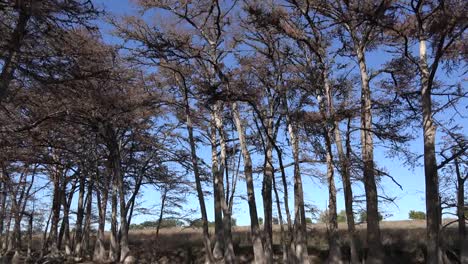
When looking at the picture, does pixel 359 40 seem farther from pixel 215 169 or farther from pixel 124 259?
pixel 124 259

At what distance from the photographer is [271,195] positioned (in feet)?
91.0

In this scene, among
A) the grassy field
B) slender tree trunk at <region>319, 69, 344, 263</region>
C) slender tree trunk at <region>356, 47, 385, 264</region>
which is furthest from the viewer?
the grassy field

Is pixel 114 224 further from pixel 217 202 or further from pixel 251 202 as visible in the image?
pixel 251 202

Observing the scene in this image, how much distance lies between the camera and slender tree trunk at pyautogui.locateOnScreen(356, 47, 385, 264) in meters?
19.0

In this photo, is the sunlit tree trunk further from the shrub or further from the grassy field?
the shrub

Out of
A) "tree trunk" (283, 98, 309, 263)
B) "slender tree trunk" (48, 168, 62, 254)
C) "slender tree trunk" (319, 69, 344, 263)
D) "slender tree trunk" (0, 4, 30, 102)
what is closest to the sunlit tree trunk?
"slender tree trunk" (48, 168, 62, 254)

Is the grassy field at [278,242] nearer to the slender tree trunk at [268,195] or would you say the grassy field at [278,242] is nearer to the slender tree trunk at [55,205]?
the slender tree trunk at [268,195]

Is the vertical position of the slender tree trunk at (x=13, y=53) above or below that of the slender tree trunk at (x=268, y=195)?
above

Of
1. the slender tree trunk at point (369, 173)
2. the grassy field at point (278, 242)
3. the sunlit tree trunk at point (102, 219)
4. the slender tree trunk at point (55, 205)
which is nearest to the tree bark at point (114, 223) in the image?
the sunlit tree trunk at point (102, 219)

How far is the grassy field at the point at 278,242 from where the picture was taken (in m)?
32.8

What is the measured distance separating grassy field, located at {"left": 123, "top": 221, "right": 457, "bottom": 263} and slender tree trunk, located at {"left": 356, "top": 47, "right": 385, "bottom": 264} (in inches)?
475

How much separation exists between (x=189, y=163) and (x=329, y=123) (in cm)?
1306

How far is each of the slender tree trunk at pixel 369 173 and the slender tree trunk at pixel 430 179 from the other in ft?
8.57

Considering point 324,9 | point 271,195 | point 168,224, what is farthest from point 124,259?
point 324,9
